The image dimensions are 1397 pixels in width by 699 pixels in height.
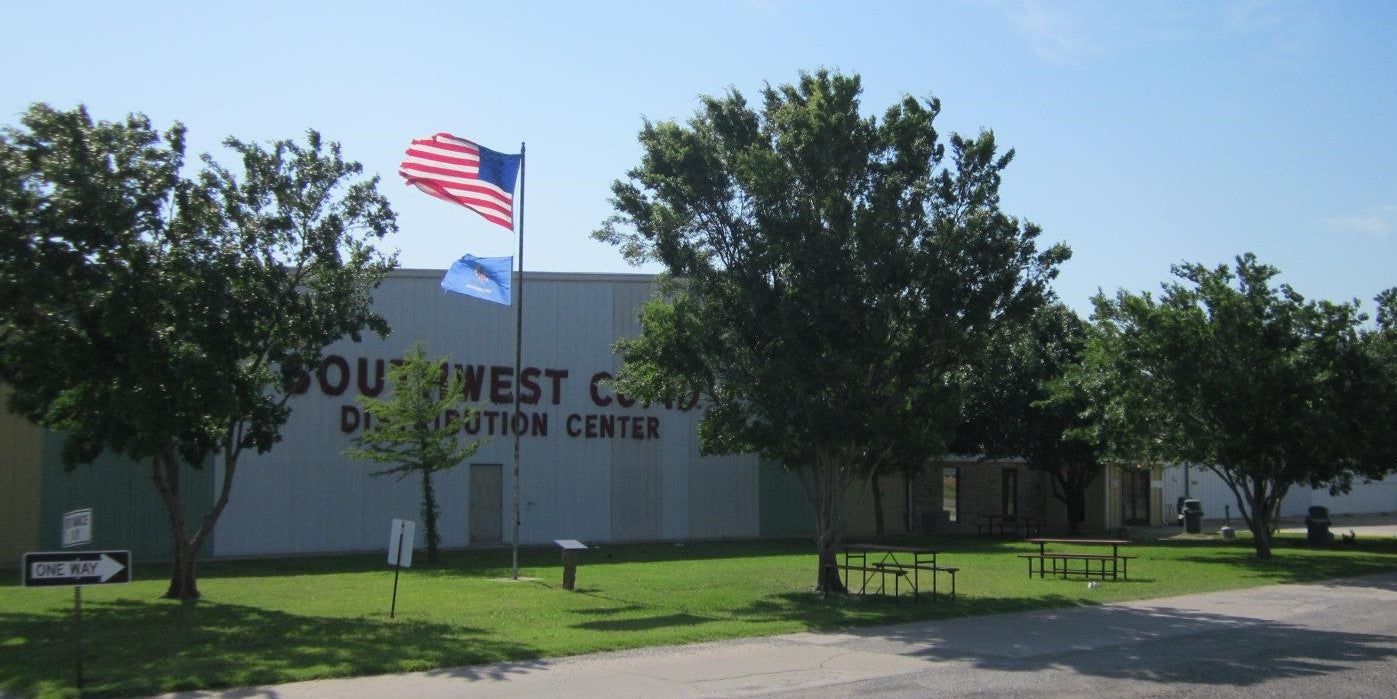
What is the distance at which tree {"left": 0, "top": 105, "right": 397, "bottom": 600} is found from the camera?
51.1 feet

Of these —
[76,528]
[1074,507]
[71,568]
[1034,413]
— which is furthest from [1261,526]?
[71,568]

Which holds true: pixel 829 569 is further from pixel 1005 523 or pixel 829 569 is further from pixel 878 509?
pixel 1005 523

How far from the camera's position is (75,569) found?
10906mm

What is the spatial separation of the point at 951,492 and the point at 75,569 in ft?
129

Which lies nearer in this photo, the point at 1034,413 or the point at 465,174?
the point at 465,174

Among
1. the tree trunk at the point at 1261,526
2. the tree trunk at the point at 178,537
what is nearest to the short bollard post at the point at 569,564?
the tree trunk at the point at 178,537

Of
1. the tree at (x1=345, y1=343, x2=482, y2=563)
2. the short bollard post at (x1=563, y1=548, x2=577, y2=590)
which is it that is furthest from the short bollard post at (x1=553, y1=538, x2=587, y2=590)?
the tree at (x1=345, y1=343, x2=482, y2=563)

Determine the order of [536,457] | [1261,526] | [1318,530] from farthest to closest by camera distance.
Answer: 1. [1318,530]
2. [536,457]
3. [1261,526]

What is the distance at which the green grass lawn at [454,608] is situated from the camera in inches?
479

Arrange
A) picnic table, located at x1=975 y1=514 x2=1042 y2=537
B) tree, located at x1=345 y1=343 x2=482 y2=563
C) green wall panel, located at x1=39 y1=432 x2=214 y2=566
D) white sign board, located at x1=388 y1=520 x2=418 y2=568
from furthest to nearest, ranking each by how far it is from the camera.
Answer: picnic table, located at x1=975 y1=514 x2=1042 y2=537 → tree, located at x1=345 y1=343 x2=482 y2=563 → green wall panel, located at x1=39 y1=432 x2=214 y2=566 → white sign board, located at x1=388 y1=520 x2=418 y2=568

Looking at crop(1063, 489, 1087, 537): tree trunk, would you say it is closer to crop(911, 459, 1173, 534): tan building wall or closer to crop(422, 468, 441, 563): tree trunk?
crop(911, 459, 1173, 534): tan building wall

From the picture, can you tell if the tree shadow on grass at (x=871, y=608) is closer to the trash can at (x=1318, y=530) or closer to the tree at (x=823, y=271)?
the tree at (x=823, y=271)

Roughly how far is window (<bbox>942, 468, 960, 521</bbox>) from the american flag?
2543 cm

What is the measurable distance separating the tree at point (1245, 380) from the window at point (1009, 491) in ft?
52.2
